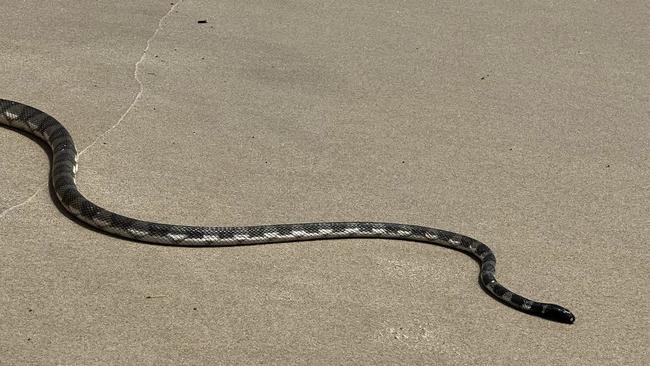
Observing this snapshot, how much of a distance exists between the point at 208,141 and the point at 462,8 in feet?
24.1

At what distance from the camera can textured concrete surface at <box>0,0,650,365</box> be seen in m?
9.69

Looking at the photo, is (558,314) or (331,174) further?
(331,174)

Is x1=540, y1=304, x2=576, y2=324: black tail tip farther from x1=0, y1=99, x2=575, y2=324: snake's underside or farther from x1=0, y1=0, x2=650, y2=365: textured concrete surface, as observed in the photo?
x1=0, y1=0, x2=650, y2=365: textured concrete surface

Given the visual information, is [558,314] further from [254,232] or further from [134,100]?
[134,100]

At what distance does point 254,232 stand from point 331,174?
2.14 meters

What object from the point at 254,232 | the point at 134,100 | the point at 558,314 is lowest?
the point at 134,100

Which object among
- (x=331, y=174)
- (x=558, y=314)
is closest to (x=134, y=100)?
(x=331, y=174)

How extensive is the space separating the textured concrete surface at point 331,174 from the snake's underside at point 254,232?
139 millimetres

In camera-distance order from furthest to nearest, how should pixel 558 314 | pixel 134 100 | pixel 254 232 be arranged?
1. pixel 134 100
2. pixel 254 232
3. pixel 558 314

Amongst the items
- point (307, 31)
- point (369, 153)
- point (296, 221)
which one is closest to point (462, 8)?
point (307, 31)

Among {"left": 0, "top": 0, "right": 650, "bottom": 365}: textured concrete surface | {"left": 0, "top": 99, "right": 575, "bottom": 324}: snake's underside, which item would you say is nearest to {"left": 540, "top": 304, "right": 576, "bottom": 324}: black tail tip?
{"left": 0, "top": 99, "right": 575, "bottom": 324}: snake's underside

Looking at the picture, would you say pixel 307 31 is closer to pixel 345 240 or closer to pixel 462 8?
pixel 462 8

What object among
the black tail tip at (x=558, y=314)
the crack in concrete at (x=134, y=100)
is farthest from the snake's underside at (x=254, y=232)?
the crack in concrete at (x=134, y=100)

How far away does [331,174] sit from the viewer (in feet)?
43.0
